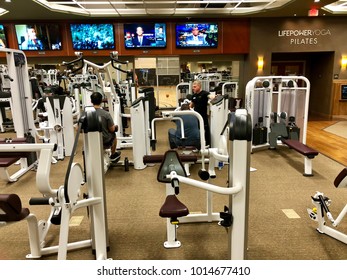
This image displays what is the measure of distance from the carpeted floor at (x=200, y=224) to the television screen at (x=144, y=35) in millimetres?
6402

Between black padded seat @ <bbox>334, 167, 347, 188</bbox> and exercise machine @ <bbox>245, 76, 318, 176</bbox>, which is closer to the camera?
black padded seat @ <bbox>334, 167, 347, 188</bbox>

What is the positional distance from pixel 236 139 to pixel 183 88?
7606mm

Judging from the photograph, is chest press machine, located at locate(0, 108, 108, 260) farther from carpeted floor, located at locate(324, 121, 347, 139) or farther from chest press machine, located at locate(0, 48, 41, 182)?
carpeted floor, located at locate(324, 121, 347, 139)

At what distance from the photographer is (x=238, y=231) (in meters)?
1.84

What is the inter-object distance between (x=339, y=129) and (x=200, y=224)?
272 inches

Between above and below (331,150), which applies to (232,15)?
above

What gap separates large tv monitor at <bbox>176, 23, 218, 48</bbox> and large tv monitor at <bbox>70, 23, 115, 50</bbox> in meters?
2.39

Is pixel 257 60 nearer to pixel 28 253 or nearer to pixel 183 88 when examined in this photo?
pixel 183 88

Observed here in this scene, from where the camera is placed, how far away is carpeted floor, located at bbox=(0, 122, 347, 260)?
262 cm

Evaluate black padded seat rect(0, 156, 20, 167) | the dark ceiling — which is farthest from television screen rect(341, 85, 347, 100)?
black padded seat rect(0, 156, 20, 167)

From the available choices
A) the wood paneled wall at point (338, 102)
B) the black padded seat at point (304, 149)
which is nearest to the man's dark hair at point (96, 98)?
the black padded seat at point (304, 149)

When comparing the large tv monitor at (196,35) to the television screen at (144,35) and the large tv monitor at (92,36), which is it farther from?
the large tv monitor at (92,36)
